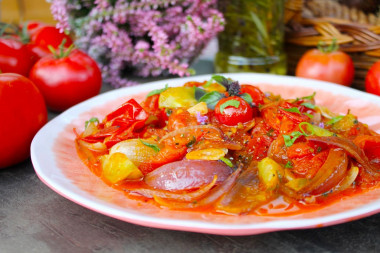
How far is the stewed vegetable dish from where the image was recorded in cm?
193

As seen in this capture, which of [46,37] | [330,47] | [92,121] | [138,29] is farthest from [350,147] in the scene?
[46,37]

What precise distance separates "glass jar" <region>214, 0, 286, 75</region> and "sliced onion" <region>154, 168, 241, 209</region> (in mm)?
2263

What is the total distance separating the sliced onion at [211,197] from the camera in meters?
1.85

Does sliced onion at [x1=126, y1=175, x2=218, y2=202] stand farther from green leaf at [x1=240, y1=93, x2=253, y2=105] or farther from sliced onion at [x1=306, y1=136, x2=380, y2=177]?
green leaf at [x1=240, y1=93, x2=253, y2=105]

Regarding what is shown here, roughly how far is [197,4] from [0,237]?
2769 millimetres

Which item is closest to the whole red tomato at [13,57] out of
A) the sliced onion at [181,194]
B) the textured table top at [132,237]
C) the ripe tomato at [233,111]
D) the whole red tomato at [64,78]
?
the whole red tomato at [64,78]

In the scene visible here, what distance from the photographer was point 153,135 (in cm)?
246

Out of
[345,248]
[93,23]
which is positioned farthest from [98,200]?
[93,23]

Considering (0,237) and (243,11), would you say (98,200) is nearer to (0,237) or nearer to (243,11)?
(0,237)

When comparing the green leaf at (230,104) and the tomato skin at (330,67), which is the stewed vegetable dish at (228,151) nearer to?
the green leaf at (230,104)

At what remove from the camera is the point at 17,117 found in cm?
257

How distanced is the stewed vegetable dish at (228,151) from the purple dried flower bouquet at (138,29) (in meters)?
1.21

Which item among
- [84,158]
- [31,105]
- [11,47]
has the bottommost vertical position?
[84,158]

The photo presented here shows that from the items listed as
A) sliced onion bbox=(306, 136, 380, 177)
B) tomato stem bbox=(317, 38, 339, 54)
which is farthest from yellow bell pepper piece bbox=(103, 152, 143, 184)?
tomato stem bbox=(317, 38, 339, 54)
